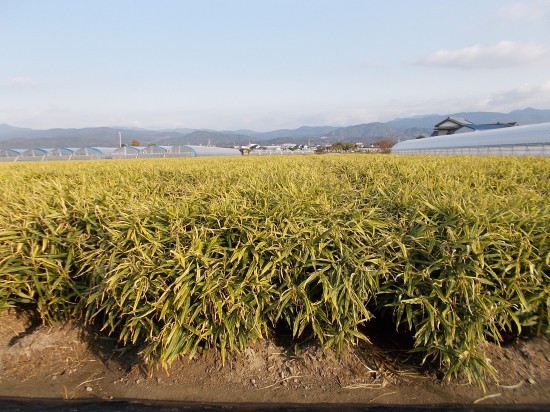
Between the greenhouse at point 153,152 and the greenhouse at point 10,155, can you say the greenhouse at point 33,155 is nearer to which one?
the greenhouse at point 10,155

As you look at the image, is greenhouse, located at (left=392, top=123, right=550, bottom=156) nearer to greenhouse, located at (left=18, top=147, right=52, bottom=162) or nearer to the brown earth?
the brown earth

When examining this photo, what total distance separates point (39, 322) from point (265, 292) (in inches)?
81.7

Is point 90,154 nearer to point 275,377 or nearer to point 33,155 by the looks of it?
point 33,155

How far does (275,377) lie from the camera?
2320 mm

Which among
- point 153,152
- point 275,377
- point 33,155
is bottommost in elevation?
point 275,377

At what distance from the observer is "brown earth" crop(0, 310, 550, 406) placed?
7.14 ft

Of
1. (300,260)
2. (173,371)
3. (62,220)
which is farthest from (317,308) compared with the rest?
(62,220)

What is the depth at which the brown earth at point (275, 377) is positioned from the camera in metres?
2.18

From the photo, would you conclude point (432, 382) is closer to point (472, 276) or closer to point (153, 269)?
point (472, 276)

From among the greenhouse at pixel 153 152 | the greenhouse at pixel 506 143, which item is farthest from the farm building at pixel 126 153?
the greenhouse at pixel 506 143

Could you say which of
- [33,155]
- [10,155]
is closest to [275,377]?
[33,155]

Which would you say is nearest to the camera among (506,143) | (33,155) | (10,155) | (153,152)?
(506,143)

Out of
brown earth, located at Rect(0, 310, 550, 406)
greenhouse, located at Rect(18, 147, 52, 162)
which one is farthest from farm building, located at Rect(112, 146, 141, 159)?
brown earth, located at Rect(0, 310, 550, 406)

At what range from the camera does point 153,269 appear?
2.26 meters
